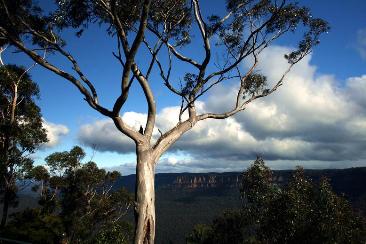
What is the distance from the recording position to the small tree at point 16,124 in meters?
25.6

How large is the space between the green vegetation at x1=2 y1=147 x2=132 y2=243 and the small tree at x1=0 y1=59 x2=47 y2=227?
9.34 ft

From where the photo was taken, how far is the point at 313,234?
96.0 feet

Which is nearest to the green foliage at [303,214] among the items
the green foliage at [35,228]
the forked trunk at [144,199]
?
the green foliage at [35,228]

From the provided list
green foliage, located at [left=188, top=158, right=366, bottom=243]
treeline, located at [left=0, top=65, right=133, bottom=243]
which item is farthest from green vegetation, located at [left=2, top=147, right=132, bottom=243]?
green foliage, located at [left=188, top=158, right=366, bottom=243]

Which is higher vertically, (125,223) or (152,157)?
(152,157)

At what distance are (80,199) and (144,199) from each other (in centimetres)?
2683

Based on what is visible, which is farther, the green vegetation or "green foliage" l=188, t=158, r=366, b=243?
the green vegetation

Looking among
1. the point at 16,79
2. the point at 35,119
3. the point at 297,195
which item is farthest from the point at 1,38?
the point at 297,195

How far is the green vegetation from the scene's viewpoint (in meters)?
31.2

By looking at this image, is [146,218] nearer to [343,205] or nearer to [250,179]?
[343,205]

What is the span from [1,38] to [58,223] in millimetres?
18097

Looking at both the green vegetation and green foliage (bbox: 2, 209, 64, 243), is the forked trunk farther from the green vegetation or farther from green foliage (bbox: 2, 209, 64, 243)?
the green vegetation

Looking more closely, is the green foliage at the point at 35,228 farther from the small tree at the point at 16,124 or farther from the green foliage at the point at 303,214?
the green foliage at the point at 303,214

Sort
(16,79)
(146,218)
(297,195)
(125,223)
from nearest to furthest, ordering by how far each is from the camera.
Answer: (146,218) < (16,79) < (297,195) < (125,223)
